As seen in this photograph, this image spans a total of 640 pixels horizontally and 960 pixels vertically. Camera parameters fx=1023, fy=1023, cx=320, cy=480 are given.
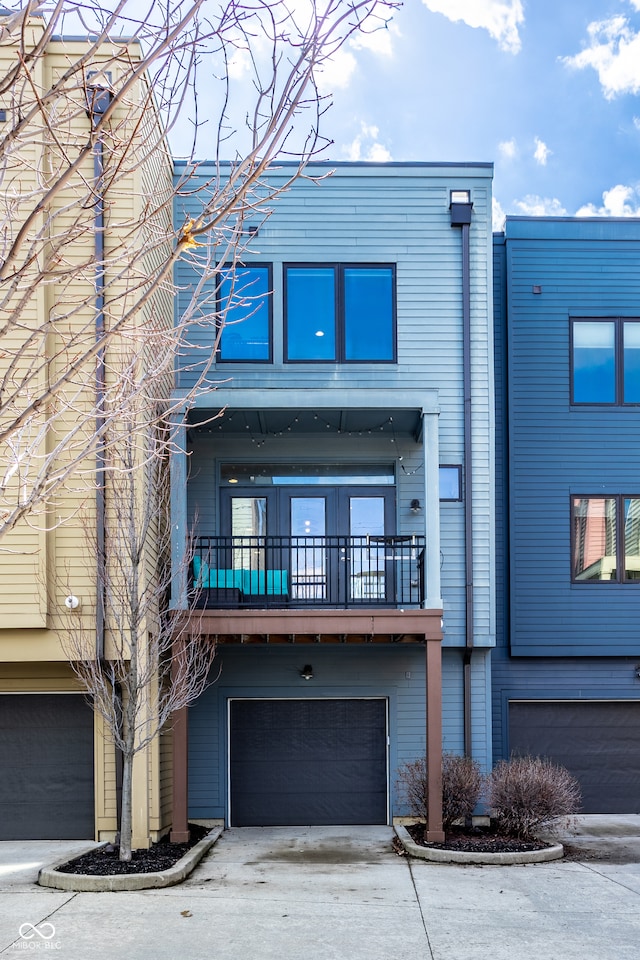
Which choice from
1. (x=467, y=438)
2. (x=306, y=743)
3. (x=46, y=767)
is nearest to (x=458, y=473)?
(x=467, y=438)

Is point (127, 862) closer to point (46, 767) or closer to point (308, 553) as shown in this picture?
point (46, 767)

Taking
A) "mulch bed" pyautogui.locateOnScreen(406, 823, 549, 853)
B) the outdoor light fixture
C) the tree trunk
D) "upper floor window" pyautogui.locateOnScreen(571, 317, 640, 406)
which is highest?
the outdoor light fixture

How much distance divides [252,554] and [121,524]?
9.57ft

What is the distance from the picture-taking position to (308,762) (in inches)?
539

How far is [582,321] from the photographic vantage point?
48.9 ft

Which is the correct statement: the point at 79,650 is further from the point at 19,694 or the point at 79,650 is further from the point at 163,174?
the point at 163,174

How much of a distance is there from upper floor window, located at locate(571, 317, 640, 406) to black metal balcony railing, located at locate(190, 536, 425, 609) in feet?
11.5

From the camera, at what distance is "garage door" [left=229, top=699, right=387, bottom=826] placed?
13.6m

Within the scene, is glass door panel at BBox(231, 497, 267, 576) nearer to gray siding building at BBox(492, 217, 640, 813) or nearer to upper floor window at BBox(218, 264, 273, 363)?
upper floor window at BBox(218, 264, 273, 363)

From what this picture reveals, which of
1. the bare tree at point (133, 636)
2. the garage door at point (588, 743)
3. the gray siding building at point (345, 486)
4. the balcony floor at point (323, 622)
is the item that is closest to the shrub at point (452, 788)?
the gray siding building at point (345, 486)

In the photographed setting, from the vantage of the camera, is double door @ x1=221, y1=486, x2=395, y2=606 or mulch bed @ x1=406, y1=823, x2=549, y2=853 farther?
double door @ x1=221, y1=486, x2=395, y2=606

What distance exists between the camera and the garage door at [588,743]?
47.4ft

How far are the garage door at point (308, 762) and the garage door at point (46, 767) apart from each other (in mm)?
2042

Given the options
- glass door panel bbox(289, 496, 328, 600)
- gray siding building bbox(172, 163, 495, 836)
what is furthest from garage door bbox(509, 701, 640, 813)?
glass door panel bbox(289, 496, 328, 600)
